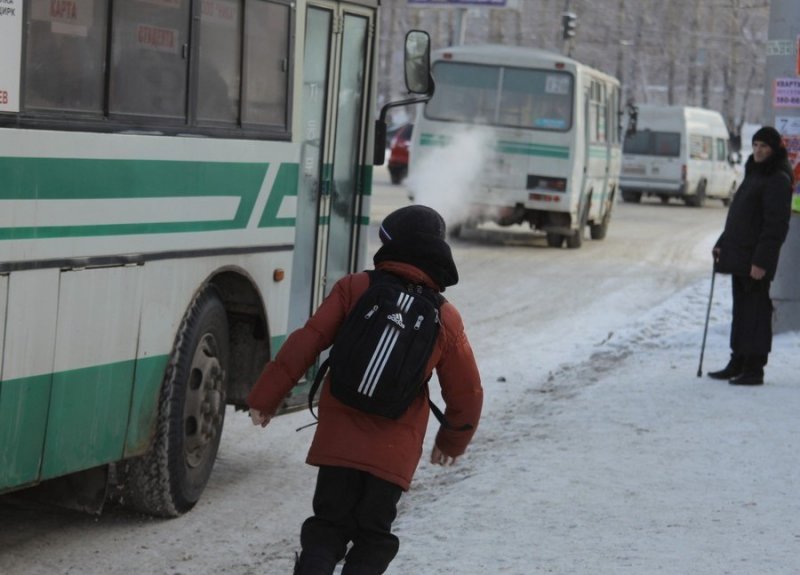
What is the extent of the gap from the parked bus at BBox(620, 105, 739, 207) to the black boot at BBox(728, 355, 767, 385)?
2867cm

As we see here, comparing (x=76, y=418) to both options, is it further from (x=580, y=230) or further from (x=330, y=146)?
(x=580, y=230)

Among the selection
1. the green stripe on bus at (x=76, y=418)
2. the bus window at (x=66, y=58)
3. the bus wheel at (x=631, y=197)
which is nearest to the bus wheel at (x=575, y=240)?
the bus wheel at (x=631, y=197)

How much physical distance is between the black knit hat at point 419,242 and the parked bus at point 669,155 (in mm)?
34601

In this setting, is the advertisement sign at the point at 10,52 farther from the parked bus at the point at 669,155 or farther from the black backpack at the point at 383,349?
the parked bus at the point at 669,155

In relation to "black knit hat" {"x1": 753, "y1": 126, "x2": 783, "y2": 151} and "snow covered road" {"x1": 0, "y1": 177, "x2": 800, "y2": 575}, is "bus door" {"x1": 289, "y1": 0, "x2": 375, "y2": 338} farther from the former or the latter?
"black knit hat" {"x1": 753, "y1": 126, "x2": 783, "y2": 151}

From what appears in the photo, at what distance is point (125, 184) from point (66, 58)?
57 centimetres

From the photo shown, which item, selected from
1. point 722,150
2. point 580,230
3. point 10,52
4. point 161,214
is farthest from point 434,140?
point 722,150

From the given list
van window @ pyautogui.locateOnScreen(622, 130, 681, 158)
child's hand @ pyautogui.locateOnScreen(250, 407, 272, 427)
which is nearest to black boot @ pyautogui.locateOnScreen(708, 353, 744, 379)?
child's hand @ pyautogui.locateOnScreen(250, 407, 272, 427)

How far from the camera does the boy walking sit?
16.0ft

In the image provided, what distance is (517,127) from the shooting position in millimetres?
23219

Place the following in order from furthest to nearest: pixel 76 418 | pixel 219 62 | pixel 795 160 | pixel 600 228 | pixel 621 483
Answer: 1. pixel 600 228
2. pixel 795 160
3. pixel 621 483
4. pixel 219 62
5. pixel 76 418

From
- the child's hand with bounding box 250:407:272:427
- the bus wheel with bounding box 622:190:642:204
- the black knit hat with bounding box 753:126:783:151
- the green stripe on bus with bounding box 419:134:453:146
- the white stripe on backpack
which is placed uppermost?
the black knit hat with bounding box 753:126:783:151

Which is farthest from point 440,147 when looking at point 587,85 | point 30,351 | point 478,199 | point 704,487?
point 30,351

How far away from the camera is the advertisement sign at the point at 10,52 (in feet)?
17.8
